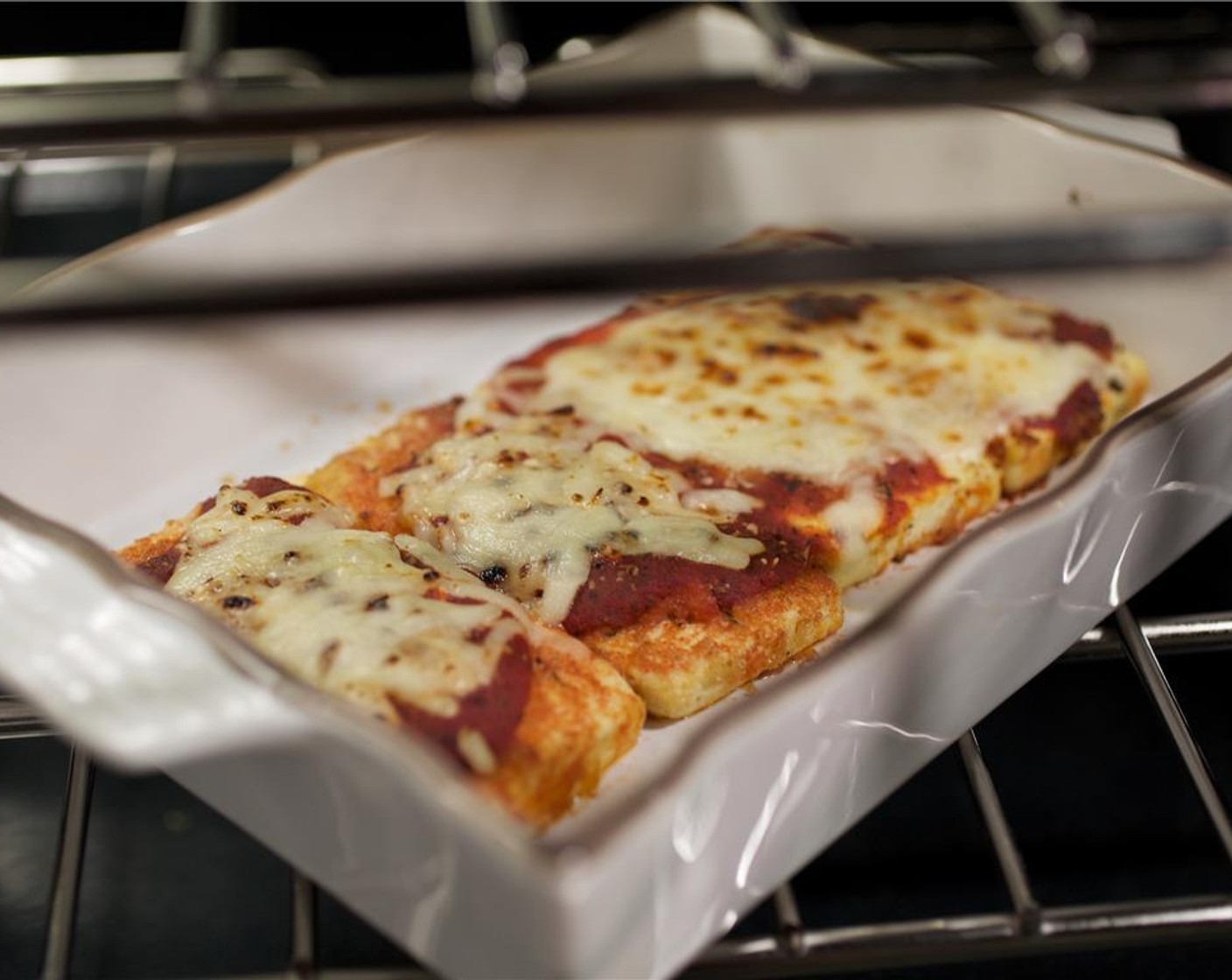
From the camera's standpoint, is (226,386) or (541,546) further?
(226,386)

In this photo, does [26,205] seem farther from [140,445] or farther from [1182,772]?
[1182,772]

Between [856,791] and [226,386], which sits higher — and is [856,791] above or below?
below

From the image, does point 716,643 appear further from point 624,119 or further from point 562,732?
point 624,119

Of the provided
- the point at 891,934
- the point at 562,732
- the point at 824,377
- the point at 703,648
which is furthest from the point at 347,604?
the point at 824,377

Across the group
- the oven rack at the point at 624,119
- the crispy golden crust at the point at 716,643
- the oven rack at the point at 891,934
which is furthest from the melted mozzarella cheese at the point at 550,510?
the oven rack at the point at 624,119

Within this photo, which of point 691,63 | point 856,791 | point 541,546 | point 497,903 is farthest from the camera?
point 691,63

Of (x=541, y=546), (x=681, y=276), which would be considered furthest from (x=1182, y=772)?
(x=681, y=276)
